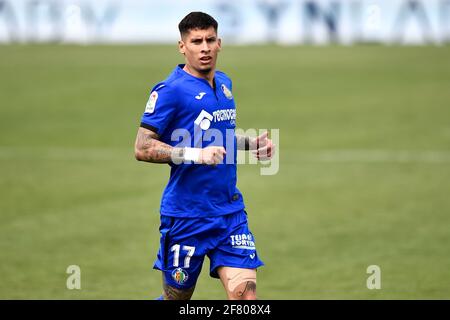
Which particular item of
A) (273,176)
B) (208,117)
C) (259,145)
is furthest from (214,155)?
(273,176)

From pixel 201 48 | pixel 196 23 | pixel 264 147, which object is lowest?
pixel 264 147

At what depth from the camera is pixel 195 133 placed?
8117 millimetres

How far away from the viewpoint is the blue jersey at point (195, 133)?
8.01 metres

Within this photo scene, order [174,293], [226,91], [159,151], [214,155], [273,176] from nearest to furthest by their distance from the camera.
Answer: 1. [214,155]
2. [159,151]
3. [174,293]
4. [226,91]
5. [273,176]

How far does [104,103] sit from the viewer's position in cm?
2833

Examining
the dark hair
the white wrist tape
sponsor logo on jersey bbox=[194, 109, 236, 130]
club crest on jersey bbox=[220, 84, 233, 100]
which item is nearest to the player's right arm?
the white wrist tape

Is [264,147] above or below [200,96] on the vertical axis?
below

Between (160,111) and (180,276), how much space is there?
1.43 meters

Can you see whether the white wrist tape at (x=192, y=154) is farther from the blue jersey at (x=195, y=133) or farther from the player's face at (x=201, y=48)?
the player's face at (x=201, y=48)

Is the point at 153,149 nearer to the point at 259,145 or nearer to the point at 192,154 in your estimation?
the point at 192,154

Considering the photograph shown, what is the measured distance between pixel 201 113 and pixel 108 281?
438 cm

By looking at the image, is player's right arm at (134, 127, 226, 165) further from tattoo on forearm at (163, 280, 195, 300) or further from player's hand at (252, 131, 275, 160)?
tattoo on forearm at (163, 280, 195, 300)

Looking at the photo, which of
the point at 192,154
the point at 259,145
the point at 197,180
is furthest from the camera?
the point at 259,145
